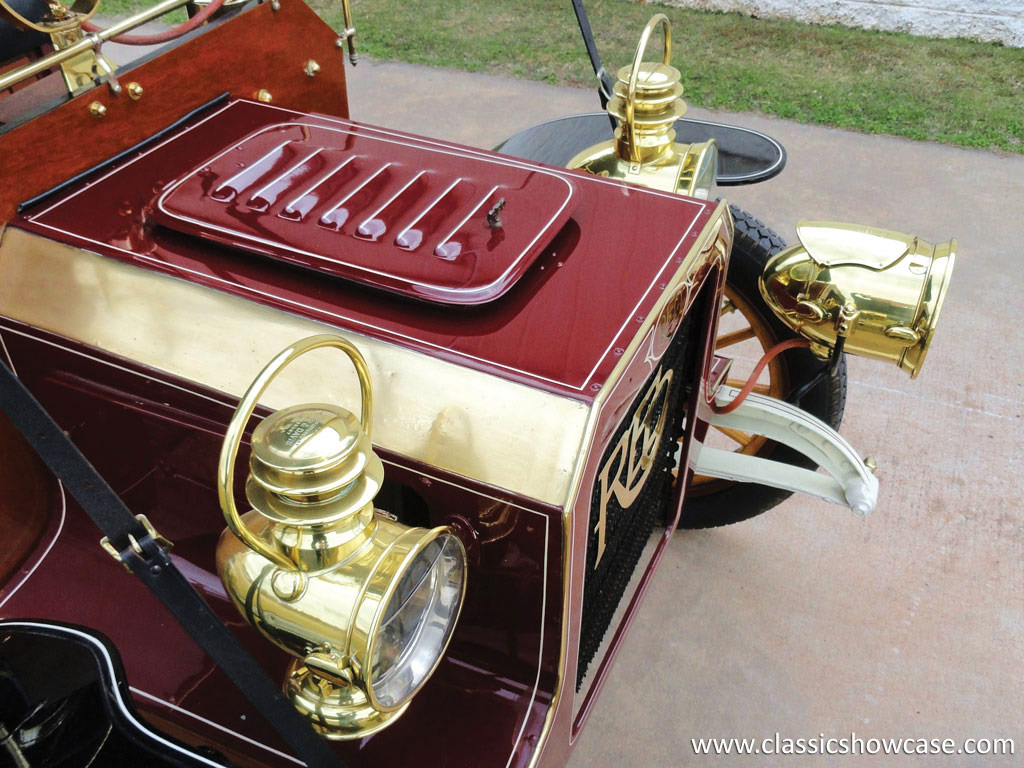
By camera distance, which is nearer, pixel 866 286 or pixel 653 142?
pixel 866 286

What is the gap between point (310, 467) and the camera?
0.82 metres

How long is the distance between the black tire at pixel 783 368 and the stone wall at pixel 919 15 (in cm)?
373

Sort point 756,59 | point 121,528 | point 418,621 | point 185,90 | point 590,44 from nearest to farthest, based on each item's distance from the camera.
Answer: point 121,528
point 418,621
point 185,90
point 590,44
point 756,59

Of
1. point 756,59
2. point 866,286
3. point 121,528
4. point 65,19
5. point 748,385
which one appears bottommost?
point 756,59

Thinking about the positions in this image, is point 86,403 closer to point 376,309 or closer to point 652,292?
point 376,309

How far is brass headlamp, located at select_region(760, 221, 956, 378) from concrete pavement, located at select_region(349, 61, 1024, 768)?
0.71m

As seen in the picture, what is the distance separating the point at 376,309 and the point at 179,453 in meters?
0.37

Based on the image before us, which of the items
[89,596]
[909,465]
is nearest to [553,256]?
[89,596]

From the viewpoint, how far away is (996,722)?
1702 millimetres

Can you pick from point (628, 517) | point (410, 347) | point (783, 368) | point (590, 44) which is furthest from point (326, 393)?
point (783, 368)

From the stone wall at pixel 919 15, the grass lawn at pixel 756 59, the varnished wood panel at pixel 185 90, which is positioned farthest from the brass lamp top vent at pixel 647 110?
the stone wall at pixel 919 15

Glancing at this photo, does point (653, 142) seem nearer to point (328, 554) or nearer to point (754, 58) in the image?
point (328, 554)

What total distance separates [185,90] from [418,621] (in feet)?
3.13

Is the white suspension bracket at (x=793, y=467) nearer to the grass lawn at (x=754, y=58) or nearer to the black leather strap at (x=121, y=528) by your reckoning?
the black leather strap at (x=121, y=528)
